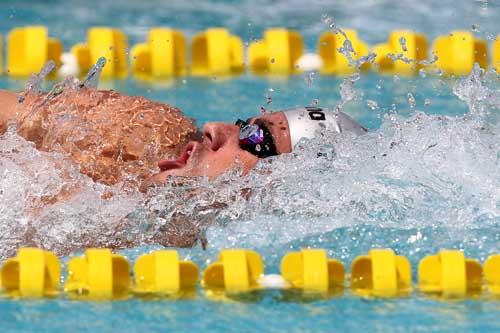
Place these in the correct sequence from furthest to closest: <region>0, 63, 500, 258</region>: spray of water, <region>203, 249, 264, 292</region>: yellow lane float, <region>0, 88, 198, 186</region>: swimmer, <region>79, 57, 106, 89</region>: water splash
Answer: <region>79, 57, 106, 89</region>: water splash < <region>0, 88, 198, 186</region>: swimmer < <region>0, 63, 500, 258</region>: spray of water < <region>203, 249, 264, 292</region>: yellow lane float

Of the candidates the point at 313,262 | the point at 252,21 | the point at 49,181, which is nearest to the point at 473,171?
the point at 313,262

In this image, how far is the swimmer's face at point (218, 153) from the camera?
2.52 metres

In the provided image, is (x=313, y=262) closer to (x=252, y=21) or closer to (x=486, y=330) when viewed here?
(x=486, y=330)

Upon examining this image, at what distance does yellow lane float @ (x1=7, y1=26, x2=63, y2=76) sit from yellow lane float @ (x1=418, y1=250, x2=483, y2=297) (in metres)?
2.21

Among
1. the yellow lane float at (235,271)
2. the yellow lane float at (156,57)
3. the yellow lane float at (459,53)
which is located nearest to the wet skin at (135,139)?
the yellow lane float at (235,271)

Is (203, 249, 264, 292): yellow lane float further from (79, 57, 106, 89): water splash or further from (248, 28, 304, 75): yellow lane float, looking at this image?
(248, 28, 304, 75): yellow lane float

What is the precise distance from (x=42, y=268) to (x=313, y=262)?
52 cm

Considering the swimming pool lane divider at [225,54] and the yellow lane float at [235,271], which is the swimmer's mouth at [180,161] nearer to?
the yellow lane float at [235,271]

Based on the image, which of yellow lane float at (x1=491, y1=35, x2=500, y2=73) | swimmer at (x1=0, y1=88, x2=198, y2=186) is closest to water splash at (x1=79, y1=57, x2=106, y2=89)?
swimmer at (x1=0, y1=88, x2=198, y2=186)

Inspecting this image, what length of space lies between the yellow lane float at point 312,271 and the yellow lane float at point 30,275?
45 centimetres

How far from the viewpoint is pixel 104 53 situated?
4141 millimetres

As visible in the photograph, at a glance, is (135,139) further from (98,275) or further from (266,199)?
(98,275)

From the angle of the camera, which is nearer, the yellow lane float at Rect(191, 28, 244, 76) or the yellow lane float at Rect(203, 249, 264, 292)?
the yellow lane float at Rect(203, 249, 264, 292)

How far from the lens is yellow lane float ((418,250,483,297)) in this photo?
221 centimetres
